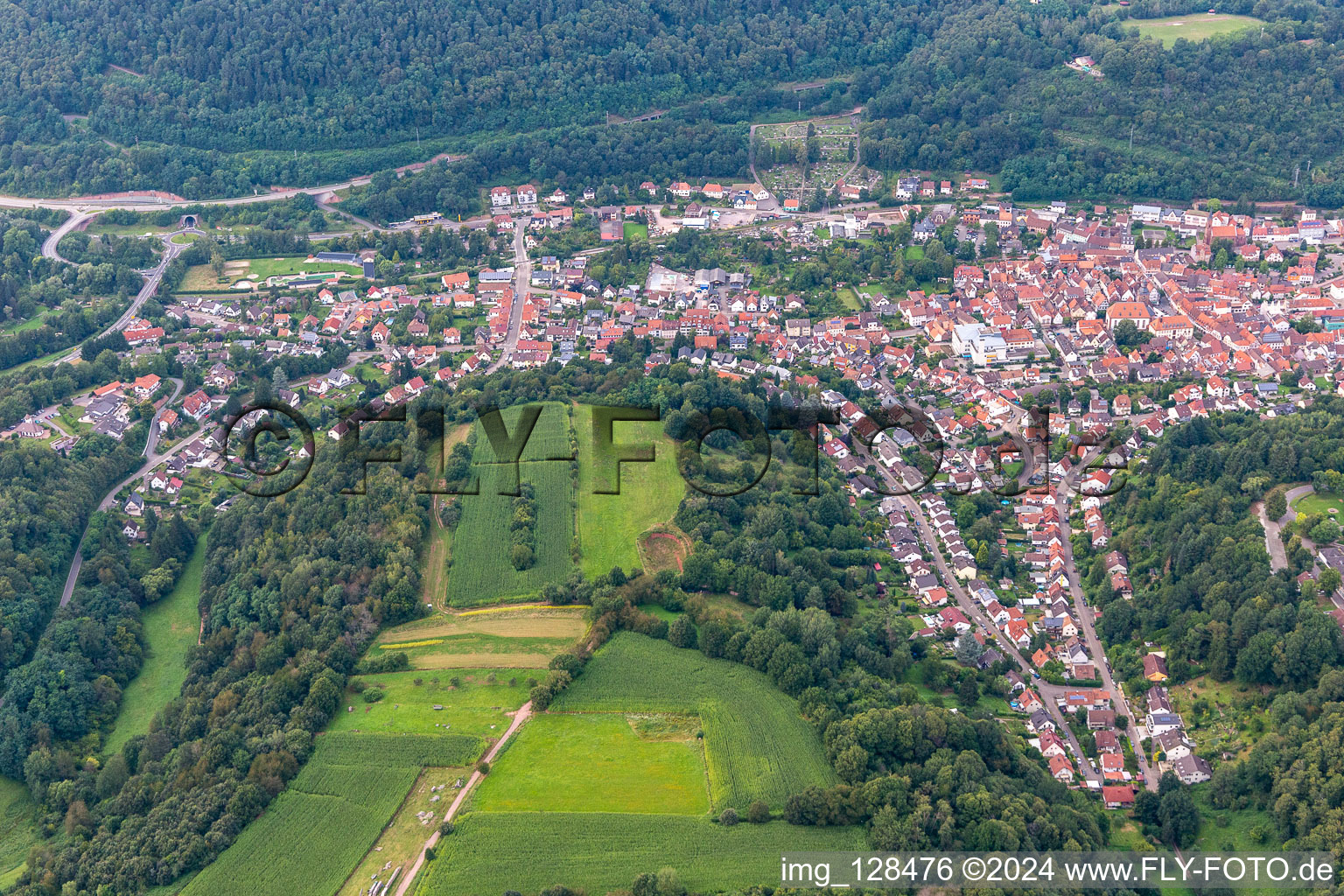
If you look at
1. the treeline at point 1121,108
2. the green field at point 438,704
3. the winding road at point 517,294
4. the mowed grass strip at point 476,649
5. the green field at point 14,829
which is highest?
the treeline at point 1121,108

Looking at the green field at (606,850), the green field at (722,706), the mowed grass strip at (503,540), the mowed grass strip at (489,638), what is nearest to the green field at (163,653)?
the mowed grass strip at (489,638)

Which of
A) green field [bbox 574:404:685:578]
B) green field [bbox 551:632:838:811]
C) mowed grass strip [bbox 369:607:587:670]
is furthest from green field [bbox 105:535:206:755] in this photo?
green field [bbox 551:632:838:811]

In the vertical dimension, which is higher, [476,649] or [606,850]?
[476,649]

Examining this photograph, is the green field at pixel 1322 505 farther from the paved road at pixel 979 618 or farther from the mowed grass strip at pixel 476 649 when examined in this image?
the mowed grass strip at pixel 476 649

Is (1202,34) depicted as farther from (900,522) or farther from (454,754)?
(454,754)

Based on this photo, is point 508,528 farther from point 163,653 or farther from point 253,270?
point 253,270

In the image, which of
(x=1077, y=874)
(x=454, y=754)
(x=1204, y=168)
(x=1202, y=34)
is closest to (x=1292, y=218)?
(x=1204, y=168)

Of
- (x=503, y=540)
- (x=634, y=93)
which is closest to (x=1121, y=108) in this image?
(x=634, y=93)
